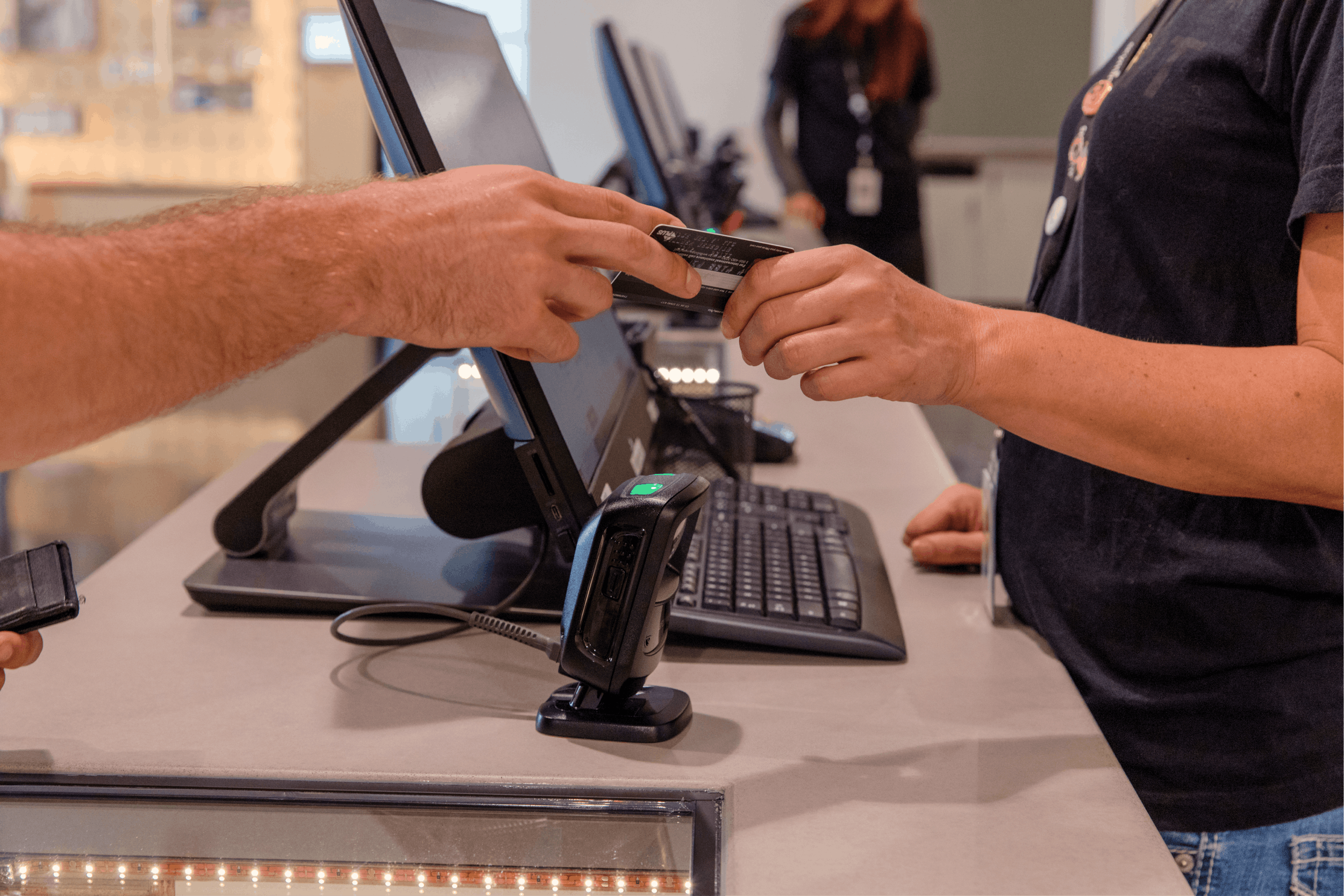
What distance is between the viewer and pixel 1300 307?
69cm

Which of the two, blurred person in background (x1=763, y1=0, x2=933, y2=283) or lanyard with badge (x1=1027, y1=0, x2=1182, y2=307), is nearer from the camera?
lanyard with badge (x1=1027, y1=0, x2=1182, y2=307)

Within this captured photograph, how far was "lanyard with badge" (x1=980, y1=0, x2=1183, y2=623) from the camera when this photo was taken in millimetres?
861

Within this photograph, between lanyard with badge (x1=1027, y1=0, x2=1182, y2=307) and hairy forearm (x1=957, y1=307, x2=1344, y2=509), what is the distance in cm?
21

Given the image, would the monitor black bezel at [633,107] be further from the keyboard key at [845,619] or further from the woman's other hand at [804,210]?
the woman's other hand at [804,210]

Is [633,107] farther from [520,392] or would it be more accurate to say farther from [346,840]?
[346,840]

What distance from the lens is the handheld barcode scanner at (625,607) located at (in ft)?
2.14

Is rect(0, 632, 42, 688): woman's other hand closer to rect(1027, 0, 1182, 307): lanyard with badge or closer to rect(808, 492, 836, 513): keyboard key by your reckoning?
rect(808, 492, 836, 513): keyboard key

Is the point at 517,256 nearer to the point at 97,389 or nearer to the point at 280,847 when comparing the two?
the point at 97,389

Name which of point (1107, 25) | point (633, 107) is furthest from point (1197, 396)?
point (1107, 25)

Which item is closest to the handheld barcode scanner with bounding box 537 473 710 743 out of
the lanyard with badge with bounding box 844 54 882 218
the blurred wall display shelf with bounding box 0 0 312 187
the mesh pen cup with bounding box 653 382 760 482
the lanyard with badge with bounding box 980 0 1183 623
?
the lanyard with badge with bounding box 980 0 1183 623

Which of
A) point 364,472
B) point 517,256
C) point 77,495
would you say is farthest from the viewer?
point 77,495

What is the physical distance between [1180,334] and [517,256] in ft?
1.67

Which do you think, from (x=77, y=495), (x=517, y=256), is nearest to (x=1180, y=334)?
(x=517, y=256)

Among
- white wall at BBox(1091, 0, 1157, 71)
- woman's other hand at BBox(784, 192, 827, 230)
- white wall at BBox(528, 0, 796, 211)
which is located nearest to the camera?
woman's other hand at BBox(784, 192, 827, 230)
